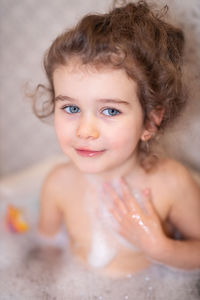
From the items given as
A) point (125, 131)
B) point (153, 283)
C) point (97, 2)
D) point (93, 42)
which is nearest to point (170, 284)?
point (153, 283)

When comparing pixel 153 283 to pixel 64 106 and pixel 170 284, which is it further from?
pixel 64 106

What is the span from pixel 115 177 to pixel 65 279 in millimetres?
371

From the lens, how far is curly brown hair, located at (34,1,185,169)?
87 centimetres

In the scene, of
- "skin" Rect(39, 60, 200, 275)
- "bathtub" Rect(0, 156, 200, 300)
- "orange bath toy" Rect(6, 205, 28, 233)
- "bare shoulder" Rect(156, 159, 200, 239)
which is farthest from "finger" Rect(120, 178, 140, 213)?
"orange bath toy" Rect(6, 205, 28, 233)

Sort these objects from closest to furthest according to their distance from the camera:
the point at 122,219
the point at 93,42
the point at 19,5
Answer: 1. the point at 93,42
2. the point at 122,219
3. the point at 19,5

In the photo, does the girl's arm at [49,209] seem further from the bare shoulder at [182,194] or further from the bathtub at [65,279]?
the bare shoulder at [182,194]

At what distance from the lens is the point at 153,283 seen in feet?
3.81

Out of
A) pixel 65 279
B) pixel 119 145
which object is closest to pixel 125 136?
pixel 119 145

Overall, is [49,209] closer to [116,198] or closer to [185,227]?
[116,198]

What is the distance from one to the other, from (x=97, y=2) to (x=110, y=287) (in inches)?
36.3

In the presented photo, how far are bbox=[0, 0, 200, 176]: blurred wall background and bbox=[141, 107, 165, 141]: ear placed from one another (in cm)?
8

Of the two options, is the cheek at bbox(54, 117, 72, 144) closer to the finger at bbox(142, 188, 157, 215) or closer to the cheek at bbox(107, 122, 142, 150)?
the cheek at bbox(107, 122, 142, 150)

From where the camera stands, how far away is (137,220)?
1.09 meters

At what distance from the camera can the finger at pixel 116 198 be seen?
1.12 meters
